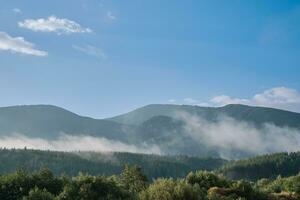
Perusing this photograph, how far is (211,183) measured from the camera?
144 feet

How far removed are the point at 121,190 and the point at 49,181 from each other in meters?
6.05

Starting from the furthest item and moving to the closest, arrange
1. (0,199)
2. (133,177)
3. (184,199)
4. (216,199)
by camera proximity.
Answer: (133,177)
(0,199)
(216,199)
(184,199)

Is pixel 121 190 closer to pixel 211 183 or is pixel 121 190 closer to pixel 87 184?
pixel 87 184

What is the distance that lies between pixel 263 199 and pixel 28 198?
18150mm

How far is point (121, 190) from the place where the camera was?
34.4m

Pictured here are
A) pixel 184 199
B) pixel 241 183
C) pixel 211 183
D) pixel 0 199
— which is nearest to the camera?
pixel 184 199

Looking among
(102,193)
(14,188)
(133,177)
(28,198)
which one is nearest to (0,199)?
(14,188)

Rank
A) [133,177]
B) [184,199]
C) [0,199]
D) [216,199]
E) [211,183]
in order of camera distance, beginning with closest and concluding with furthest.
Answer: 1. [184,199]
2. [216,199]
3. [0,199]
4. [211,183]
5. [133,177]

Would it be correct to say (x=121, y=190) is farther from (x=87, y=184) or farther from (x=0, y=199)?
(x=0, y=199)

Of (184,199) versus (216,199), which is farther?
(216,199)

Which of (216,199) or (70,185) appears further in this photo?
(70,185)

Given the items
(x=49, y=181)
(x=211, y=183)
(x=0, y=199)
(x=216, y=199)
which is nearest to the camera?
(x=216, y=199)

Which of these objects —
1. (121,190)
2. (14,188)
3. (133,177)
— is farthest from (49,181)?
(133,177)

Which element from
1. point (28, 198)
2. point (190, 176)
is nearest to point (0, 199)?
point (28, 198)
